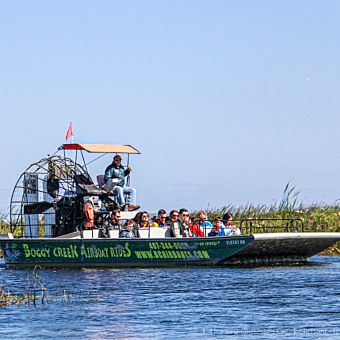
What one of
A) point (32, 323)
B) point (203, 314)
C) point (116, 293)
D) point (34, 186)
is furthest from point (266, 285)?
point (34, 186)

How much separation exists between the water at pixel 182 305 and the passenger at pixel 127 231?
1.07m

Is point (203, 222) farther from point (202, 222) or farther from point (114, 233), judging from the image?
point (114, 233)

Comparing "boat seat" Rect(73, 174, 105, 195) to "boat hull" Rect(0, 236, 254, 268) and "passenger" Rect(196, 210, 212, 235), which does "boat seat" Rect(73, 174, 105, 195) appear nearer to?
"boat hull" Rect(0, 236, 254, 268)

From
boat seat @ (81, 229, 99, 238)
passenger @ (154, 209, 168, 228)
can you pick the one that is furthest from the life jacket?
passenger @ (154, 209, 168, 228)

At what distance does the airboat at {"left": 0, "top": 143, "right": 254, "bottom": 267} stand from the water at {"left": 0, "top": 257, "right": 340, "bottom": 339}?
0.62 m

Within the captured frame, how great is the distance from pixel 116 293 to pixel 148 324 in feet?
17.5

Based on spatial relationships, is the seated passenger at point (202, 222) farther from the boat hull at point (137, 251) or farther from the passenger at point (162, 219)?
the passenger at point (162, 219)

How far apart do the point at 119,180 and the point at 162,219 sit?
1651 millimetres

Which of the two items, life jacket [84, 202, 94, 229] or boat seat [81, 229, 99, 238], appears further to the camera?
boat seat [81, 229, 99, 238]

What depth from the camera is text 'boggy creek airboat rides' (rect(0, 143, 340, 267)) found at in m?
31.4

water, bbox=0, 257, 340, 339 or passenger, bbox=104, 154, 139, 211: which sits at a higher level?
passenger, bbox=104, 154, 139, 211

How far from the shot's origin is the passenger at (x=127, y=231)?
31531 mm

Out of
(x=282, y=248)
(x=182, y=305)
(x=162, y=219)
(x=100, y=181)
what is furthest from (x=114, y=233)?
(x=182, y=305)

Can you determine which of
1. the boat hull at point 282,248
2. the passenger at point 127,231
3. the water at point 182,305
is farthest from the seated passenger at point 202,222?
the passenger at point 127,231
